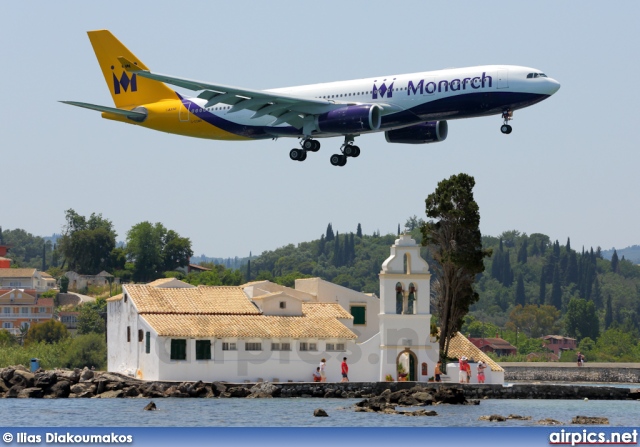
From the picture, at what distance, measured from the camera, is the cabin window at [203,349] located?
74375mm

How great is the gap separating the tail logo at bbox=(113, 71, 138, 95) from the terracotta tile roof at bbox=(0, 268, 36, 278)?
11399 cm

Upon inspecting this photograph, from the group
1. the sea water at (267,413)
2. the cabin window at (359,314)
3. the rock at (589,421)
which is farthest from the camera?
the cabin window at (359,314)

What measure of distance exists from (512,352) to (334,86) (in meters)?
110

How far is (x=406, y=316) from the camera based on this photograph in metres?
75.3

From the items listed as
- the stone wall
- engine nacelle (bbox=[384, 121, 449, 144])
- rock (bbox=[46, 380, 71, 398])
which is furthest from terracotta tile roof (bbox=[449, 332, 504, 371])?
the stone wall

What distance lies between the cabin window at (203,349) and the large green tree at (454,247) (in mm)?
12664

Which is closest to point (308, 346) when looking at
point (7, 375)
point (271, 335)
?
point (271, 335)

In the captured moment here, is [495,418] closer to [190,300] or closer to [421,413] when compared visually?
[421,413]

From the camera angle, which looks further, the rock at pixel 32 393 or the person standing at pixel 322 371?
the rock at pixel 32 393

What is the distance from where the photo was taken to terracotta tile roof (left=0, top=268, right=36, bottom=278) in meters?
192

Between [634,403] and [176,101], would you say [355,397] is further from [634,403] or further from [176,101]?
[176,101]

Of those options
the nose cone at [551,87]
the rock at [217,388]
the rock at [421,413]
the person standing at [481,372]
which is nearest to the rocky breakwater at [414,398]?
the rock at [421,413]

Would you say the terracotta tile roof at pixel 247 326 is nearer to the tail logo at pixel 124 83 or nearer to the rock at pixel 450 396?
the rock at pixel 450 396

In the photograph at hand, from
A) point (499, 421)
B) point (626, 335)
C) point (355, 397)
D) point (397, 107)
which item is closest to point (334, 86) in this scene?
point (397, 107)
